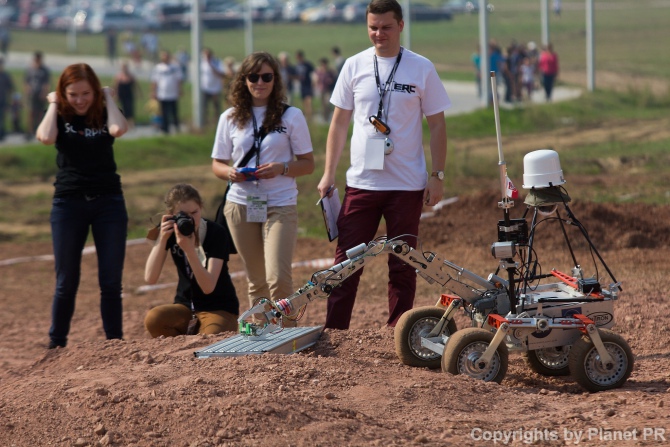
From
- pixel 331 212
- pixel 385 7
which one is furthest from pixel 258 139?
pixel 385 7

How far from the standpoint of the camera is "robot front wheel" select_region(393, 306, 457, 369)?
244 inches

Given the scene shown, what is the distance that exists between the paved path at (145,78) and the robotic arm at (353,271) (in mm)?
16623

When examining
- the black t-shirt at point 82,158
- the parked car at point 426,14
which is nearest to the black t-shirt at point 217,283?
the black t-shirt at point 82,158

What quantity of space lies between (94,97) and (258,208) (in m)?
1.40

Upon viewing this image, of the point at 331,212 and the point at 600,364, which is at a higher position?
the point at 331,212

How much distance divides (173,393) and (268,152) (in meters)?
2.40

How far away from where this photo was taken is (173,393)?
536 cm

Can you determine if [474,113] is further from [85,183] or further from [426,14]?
[85,183]

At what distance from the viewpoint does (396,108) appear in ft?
22.1

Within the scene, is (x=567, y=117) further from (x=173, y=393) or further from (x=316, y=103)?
(x=173, y=393)

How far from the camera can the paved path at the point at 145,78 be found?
26.0 m

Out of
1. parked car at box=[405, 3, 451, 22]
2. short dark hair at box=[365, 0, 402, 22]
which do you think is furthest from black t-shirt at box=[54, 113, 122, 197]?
parked car at box=[405, 3, 451, 22]

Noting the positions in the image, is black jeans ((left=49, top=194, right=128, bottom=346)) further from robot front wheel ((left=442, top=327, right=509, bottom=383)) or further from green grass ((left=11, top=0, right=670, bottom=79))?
green grass ((left=11, top=0, right=670, bottom=79))

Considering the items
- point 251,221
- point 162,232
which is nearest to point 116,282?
point 162,232
